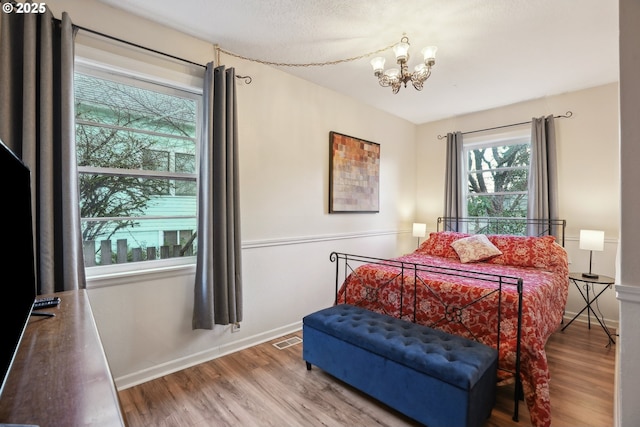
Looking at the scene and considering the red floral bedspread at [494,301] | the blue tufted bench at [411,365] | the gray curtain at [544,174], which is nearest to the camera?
the blue tufted bench at [411,365]

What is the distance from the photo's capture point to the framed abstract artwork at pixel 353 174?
362 cm

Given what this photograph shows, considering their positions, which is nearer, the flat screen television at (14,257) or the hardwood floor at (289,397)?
the flat screen television at (14,257)

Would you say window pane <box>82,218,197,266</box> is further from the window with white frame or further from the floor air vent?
the window with white frame

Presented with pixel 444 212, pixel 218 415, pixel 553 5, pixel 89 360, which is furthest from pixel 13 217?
pixel 444 212

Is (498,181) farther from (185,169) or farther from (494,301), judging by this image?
(185,169)

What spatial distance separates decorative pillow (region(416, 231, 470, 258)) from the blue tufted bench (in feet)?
5.63

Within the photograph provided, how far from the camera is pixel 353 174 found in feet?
12.6

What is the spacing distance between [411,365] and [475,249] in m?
2.10

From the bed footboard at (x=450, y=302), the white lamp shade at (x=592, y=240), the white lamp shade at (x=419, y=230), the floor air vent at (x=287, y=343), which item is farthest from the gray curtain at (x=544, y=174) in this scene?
the floor air vent at (x=287, y=343)

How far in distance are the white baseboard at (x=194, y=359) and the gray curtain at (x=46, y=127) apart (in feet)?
2.71

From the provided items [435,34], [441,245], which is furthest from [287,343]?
[435,34]

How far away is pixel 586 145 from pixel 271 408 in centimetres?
415

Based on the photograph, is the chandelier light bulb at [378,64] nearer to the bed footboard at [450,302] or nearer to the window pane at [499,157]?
the bed footboard at [450,302]

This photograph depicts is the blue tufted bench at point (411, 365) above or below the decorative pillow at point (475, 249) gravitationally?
below
